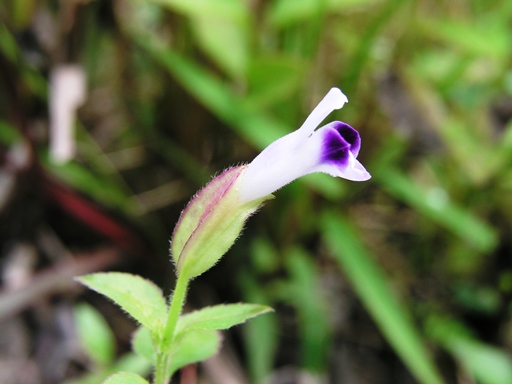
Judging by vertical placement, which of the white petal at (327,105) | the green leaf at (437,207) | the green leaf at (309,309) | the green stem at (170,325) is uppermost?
the white petal at (327,105)

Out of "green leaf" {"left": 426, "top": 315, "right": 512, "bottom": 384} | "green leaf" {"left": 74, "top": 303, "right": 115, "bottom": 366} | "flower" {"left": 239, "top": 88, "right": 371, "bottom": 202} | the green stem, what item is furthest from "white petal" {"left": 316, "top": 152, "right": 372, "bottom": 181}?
"green leaf" {"left": 426, "top": 315, "right": 512, "bottom": 384}

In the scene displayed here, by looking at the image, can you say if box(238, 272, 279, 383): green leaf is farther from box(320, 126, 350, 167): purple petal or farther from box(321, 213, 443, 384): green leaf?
box(320, 126, 350, 167): purple petal

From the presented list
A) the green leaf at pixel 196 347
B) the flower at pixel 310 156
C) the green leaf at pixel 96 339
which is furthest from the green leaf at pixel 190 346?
the green leaf at pixel 96 339

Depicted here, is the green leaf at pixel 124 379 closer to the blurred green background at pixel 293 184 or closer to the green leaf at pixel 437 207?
the blurred green background at pixel 293 184

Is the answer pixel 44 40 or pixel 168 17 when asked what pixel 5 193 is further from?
pixel 168 17

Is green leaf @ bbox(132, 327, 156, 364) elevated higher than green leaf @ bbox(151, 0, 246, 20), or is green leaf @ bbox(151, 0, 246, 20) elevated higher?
green leaf @ bbox(151, 0, 246, 20)

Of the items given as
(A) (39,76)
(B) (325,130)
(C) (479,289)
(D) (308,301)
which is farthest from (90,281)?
(C) (479,289)
